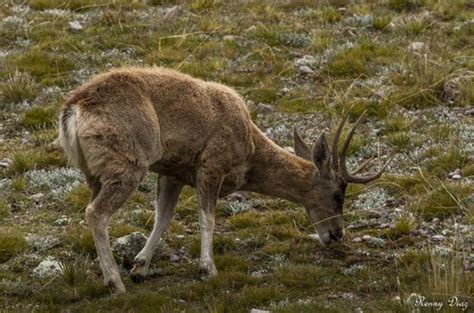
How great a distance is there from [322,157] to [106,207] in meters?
2.84

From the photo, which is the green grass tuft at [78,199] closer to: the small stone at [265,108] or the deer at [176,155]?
the deer at [176,155]

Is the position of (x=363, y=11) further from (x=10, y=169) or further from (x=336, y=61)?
(x=10, y=169)

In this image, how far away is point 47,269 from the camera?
11.1 m

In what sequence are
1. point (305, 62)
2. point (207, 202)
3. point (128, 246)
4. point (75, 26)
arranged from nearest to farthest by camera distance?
point (207, 202) → point (128, 246) → point (305, 62) → point (75, 26)

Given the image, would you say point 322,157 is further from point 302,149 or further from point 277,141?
point 277,141

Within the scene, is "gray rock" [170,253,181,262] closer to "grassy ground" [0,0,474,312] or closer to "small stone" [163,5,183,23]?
"grassy ground" [0,0,474,312]

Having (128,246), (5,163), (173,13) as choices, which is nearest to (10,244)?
(128,246)

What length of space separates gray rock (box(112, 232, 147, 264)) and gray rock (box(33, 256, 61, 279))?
28.7 inches

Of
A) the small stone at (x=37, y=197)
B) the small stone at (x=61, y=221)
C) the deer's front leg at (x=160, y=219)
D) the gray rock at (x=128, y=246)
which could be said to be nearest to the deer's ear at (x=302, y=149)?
the deer's front leg at (x=160, y=219)

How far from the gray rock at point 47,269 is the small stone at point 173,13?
364 inches

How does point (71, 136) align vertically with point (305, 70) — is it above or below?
above

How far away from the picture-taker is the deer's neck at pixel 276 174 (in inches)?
479

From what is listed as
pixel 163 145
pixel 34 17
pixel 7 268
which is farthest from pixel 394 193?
pixel 34 17

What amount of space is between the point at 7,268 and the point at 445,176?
226 inches
